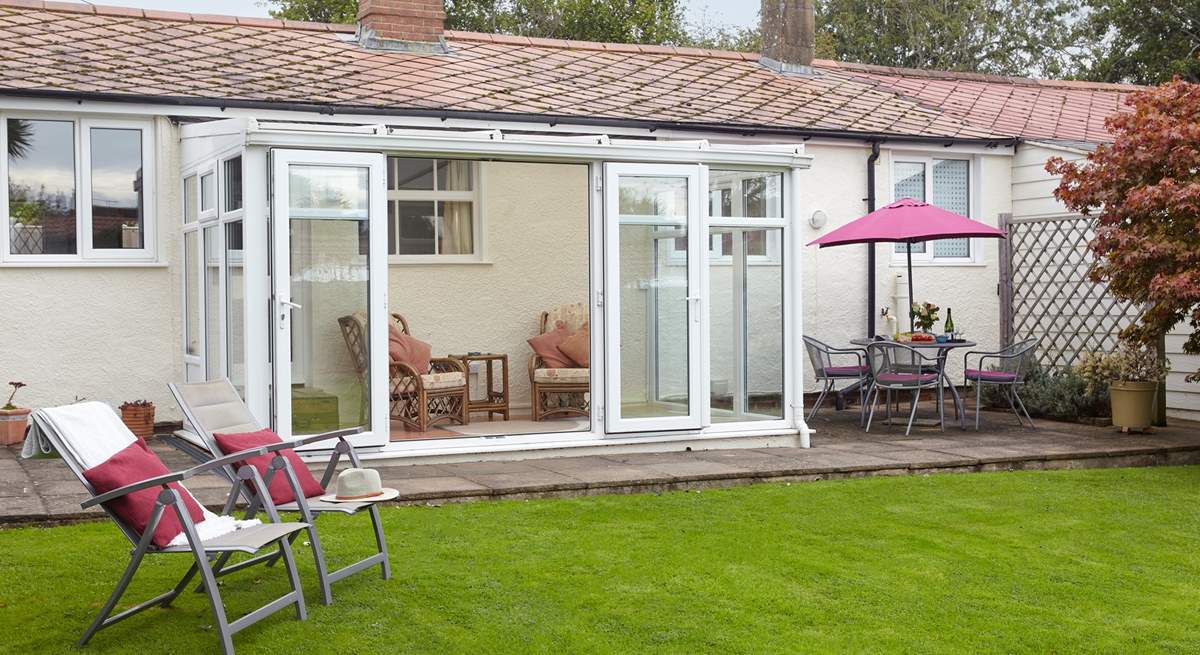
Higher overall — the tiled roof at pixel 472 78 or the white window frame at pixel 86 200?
the tiled roof at pixel 472 78

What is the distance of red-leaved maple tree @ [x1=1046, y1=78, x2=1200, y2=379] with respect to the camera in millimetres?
9164

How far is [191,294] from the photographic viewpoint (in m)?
10.3

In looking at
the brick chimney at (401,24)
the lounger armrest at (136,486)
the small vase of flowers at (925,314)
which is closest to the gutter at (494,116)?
the small vase of flowers at (925,314)

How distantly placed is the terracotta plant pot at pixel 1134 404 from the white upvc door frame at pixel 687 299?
12.5 ft

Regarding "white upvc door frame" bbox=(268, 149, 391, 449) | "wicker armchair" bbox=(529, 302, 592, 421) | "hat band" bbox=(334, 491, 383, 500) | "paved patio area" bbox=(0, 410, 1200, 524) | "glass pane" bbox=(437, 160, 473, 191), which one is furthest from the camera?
"glass pane" bbox=(437, 160, 473, 191)

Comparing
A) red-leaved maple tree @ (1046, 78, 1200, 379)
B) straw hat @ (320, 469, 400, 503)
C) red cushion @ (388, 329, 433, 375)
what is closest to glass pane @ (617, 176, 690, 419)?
red cushion @ (388, 329, 433, 375)

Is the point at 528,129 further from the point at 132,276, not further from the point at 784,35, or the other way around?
the point at 784,35

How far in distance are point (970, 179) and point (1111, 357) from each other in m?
3.15

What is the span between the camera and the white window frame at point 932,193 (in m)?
13.6

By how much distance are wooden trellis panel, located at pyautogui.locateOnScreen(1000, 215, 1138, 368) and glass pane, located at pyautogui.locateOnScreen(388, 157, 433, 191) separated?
602 centimetres

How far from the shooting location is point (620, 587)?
227 inches

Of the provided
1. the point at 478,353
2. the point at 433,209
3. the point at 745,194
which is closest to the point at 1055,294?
the point at 745,194

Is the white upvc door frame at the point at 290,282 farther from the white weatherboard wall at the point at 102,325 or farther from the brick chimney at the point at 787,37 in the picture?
the brick chimney at the point at 787,37

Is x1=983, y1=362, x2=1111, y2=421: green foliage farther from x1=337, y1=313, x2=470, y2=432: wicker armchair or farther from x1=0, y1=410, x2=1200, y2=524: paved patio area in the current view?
x1=337, y1=313, x2=470, y2=432: wicker armchair
